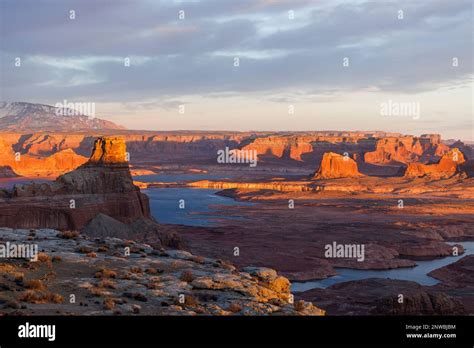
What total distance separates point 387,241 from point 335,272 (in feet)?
79.7

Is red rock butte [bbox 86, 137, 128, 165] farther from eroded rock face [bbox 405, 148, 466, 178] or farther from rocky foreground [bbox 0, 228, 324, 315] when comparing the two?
eroded rock face [bbox 405, 148, 466, 178]

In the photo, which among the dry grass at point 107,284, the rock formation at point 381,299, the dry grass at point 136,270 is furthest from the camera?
the rock formation at point 381,299

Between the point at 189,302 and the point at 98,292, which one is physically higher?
the point at 98,292

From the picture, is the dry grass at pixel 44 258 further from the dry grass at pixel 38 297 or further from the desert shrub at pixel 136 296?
the desert shrub at pixel 136 296

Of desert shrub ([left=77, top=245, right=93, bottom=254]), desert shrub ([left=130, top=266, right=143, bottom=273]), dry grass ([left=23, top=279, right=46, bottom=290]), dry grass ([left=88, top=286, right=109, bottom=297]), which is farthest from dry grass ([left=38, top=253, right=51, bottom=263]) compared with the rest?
dry grass ([left=88, top=286, right=109, bottom=297])

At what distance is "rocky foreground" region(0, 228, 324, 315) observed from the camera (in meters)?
15.7

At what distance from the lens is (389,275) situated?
2704 inches

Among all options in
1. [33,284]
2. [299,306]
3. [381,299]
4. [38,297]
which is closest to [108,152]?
[381,299]

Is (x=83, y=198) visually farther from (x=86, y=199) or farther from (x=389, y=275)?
(x=389, y=275)

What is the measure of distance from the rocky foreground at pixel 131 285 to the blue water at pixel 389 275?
37.4m

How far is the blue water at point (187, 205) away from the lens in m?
120

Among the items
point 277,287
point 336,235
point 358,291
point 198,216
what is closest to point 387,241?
point 336,235

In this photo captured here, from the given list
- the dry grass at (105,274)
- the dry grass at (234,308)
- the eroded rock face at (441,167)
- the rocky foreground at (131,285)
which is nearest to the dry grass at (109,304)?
the rocky foreground at (131,285)

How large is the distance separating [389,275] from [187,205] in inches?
3247
